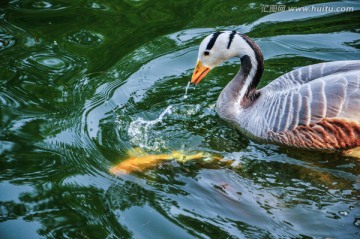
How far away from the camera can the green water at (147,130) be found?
5.42m

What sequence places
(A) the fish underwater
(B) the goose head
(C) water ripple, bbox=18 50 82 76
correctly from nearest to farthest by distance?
(A) the fish underwater < (B) the goose head < (C) water ripple, bbox=18 50 82 76

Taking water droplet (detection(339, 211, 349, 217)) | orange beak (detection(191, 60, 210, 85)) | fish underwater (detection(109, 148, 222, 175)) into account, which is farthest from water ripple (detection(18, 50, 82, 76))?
water droplet (detection(339, 211, 349, 217))

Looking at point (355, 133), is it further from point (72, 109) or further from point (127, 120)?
point (72, 109)

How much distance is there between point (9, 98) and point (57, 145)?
4.76ft

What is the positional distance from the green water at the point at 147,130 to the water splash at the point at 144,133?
2 cm

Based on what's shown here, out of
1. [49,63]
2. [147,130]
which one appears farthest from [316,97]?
[49,63]

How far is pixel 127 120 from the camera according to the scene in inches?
282

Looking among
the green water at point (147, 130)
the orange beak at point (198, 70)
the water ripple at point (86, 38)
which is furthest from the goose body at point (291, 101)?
the water ripple at point (86, 38)

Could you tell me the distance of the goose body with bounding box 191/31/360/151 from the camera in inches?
248

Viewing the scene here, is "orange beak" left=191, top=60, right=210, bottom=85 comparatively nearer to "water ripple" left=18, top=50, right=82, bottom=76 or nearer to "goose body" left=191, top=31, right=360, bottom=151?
"goose body" left=191, top=31, right=360, bottom=151

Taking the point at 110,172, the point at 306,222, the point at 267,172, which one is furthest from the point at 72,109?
the point at 306,222

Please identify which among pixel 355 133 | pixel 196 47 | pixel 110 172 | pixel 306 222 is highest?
pixel 196 47

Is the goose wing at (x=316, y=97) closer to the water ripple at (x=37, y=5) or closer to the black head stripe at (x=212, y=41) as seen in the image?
the black head stripe at (x=212, y=41)

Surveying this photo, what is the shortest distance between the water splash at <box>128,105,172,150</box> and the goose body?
76 centimetres
